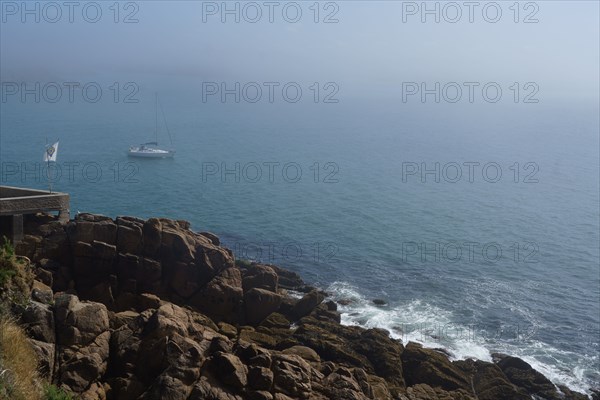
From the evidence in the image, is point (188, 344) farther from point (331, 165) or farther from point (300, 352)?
point (331, 165)

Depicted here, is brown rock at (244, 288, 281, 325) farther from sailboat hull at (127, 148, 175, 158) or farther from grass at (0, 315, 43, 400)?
sailboat hull at (127, 148, 175, 158)

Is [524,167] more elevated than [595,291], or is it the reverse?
[524,167]

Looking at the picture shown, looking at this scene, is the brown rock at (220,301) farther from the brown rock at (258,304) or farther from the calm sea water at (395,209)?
the calm sea water at (395,209)

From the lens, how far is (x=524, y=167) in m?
112

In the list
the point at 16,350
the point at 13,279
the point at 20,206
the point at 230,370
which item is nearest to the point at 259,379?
the point at 230,370

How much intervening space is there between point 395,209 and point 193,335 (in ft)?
174

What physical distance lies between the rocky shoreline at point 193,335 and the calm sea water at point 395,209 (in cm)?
632

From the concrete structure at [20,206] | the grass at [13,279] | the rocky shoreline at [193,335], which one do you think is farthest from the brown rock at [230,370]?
the concrete structure at [20,206]

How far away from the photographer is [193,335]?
28.1 m

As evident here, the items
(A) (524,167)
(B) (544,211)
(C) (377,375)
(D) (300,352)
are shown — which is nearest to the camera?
(D) (300,352)

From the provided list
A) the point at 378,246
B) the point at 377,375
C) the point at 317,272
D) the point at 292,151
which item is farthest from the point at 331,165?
the point at 377,375

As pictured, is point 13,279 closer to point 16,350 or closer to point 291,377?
point 16,350

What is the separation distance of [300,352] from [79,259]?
13.1 metres

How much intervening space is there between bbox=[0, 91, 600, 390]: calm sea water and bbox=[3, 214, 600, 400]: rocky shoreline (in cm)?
632
